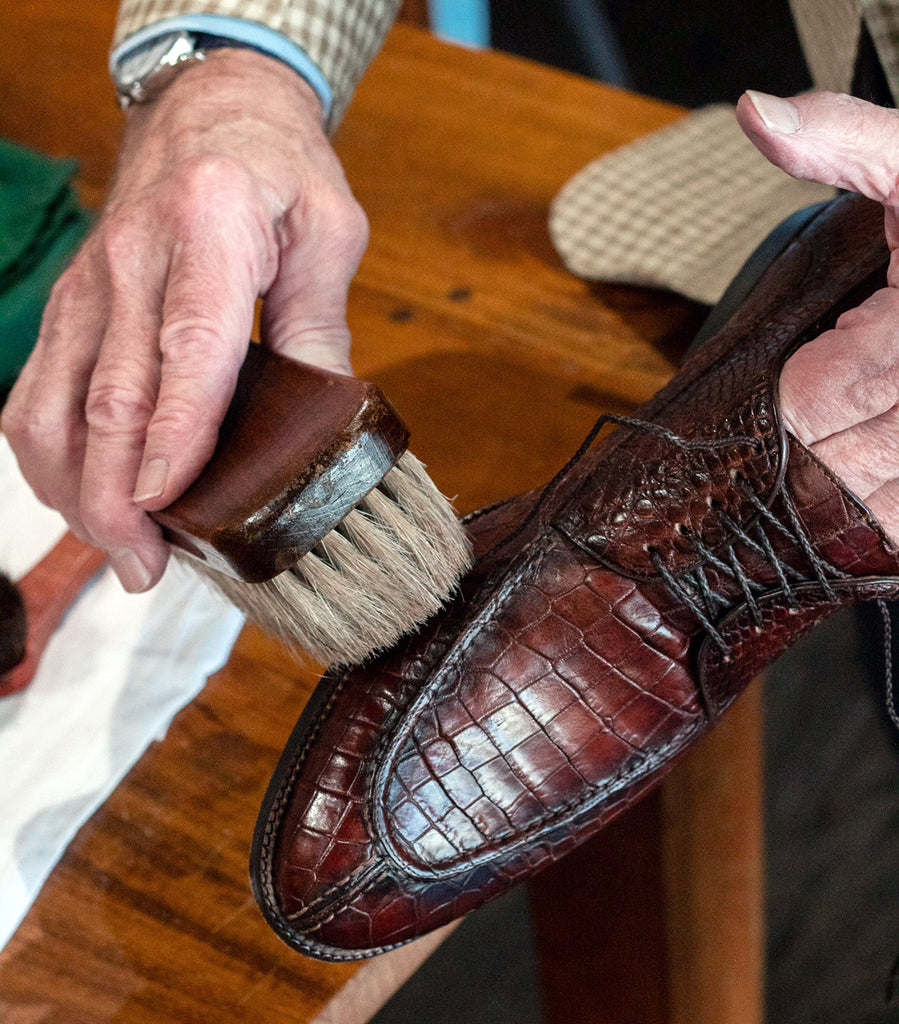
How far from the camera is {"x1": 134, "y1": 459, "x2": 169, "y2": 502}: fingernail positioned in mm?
531

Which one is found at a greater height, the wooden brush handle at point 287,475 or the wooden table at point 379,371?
the wooden brush handle at point 287,475

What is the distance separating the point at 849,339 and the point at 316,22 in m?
0.45

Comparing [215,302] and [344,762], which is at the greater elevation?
[215,302]

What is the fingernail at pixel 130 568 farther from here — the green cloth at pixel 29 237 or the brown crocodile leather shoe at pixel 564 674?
the green cloth at pixel 29 237

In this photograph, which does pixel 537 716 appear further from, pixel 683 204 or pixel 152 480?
pixel 683 204

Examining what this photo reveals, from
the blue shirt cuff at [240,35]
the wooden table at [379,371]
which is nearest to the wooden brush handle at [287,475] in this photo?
the wooden table at [379,371]

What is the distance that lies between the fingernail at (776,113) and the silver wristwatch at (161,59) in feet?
1.33

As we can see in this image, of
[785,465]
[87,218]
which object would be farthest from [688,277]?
[87,218]

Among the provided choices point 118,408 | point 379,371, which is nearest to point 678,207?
point 379,371

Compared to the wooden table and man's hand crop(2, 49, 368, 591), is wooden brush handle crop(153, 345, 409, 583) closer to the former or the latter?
man's hand crop(2, 49, 368, 591)

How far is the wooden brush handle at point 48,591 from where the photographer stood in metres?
0.69

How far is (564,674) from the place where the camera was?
529mm

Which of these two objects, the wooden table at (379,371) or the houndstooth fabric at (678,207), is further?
the houndstooth fabric at (678,207)

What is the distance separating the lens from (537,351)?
2.83 ft
